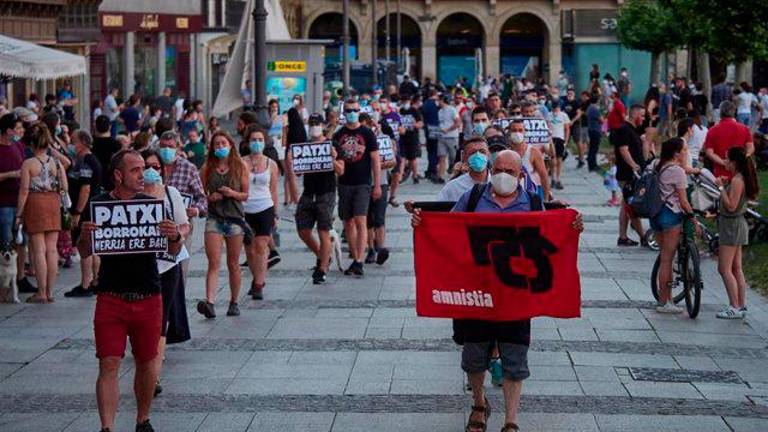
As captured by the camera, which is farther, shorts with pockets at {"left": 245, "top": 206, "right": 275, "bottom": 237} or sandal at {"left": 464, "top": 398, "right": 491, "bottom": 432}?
shorts with pockets at {"left": 245, "top": 206, "right": 275, "bottom": 237}

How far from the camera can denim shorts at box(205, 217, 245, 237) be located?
13930 mm

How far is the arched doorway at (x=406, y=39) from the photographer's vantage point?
8069 cm

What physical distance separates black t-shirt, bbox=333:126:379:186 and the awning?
17.2ft

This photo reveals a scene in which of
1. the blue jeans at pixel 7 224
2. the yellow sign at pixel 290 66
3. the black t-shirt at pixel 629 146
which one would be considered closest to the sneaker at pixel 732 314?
the black t-shirt at pixel 629 146

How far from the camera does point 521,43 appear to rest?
8269cm

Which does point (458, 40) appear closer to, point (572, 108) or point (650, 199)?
point (572, 108)

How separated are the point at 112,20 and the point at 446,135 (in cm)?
1219

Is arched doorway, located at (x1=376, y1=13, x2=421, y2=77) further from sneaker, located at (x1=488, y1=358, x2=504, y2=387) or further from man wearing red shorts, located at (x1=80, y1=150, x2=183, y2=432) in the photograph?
man wearing red shorts, located at (x1=80, y1=150, x2=183, y2=432)

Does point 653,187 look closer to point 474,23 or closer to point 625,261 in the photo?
point 625,261

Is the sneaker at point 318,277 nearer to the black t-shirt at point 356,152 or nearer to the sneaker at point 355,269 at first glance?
the sneaker at point 355,269

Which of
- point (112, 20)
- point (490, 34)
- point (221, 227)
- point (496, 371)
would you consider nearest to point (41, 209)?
point (221, 227)

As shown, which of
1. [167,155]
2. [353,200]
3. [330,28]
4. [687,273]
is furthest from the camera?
[330,28]

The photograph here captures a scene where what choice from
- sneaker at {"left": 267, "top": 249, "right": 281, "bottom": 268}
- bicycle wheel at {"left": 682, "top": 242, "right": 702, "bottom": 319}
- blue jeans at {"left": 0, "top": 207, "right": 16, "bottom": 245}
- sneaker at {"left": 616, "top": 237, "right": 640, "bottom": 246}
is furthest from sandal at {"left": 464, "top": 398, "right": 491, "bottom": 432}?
sneaker at {"left": 616, "top": 237, "right": 640, "bottom": 246}

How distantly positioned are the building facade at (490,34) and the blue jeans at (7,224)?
56777 millimetres
